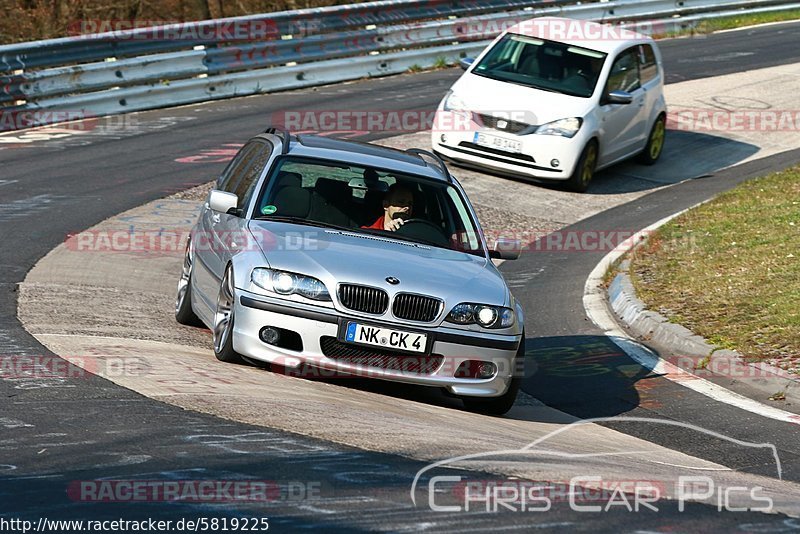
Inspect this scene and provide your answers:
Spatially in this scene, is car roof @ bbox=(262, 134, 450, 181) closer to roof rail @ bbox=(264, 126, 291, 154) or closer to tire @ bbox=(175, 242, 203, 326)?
roof rail @ bbox=(264, 126, 291, 154)

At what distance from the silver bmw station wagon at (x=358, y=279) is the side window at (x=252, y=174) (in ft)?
0.06

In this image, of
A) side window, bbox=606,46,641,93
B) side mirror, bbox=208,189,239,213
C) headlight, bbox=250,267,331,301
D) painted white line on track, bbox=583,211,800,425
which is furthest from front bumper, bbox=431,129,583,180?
headlight, bbox=250,267,331,301

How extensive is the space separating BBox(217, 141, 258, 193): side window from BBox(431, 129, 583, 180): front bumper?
683cm

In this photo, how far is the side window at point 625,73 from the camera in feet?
57.7

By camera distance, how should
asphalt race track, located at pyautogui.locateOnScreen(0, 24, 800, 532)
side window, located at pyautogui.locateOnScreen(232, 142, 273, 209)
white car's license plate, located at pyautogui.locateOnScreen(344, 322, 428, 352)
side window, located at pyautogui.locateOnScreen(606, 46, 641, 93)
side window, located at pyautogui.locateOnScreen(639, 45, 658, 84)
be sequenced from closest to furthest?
asphalt race track, located at pyautogui.locateOnScreen(0, 24, 800, 532) → white car's license plate, located at pyautogui.locateOnScreen(344, 322, 428, 352) → side window, located at pyautogui.locateOnScreen(232, 142, 273, 209) → side window, located at pyautogui.locateOnScreen(606, 46, 641, 93) → side window, located at pyautogui.locateOnScreen(639, 45, 658, 84)

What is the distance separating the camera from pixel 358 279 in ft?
26.2

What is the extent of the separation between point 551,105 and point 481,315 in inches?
361

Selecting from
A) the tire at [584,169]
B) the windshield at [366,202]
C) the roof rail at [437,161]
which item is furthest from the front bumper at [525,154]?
the windshield at [366,202]

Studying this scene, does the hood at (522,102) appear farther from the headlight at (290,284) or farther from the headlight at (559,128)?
the headlight at (290,284)

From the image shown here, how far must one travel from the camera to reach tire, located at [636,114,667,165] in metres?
18.9

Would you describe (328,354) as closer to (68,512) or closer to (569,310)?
(68,512)

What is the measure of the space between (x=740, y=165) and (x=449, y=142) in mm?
4978

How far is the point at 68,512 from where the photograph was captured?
197 inches

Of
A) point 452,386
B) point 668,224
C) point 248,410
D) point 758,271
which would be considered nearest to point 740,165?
point 668,224
